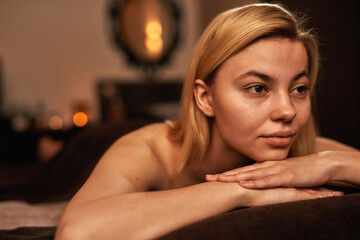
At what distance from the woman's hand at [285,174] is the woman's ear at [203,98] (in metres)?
0.33

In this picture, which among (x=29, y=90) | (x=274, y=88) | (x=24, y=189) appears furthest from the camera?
(x=29, y=90)

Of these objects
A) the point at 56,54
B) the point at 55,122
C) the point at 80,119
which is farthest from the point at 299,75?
the point at 56,54

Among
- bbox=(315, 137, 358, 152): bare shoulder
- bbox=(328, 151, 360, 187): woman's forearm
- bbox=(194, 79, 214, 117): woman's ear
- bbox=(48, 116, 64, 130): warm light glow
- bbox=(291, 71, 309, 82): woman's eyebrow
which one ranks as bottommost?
bbox=(48, 116, 64, 130): warm light glow

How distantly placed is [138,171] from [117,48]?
4527 millimetres

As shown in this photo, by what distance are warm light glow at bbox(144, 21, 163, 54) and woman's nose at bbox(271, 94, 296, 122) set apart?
4.62m

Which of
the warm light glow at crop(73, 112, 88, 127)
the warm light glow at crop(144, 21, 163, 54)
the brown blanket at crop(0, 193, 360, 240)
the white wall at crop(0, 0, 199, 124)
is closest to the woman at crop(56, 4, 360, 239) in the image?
the brown blanket at crop(0, 193, 360, 240)

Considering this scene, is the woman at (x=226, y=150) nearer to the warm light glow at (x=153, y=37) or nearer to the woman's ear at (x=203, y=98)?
the woman's ear at (x=203, y=98)

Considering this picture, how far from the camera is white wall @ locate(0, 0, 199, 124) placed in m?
4.87

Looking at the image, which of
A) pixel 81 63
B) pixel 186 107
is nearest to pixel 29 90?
pixel 81 63

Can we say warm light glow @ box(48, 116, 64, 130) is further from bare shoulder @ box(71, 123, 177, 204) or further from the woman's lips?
the woman's lips

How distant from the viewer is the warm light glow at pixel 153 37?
5.43 meters

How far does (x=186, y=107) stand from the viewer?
1.34m

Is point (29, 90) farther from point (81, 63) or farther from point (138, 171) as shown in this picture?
point (138, 171)

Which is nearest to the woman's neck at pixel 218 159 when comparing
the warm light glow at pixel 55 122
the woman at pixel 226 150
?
the woman at pixel 226 150
